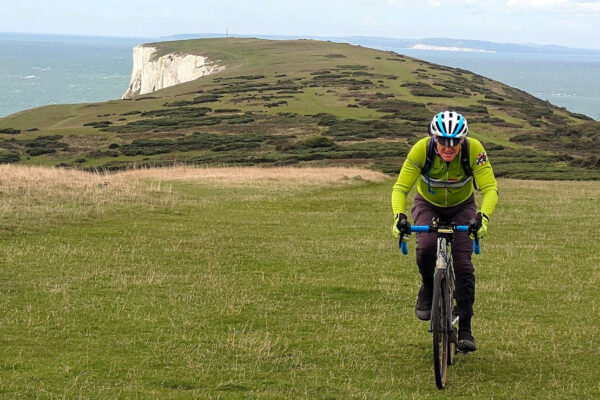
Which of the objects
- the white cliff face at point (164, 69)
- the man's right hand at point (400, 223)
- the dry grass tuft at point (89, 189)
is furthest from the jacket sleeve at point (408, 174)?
the white cliff face at point (164, 69)

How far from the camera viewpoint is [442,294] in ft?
27.0

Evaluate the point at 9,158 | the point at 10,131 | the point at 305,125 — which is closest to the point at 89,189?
the point at 9,158

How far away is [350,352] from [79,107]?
9484 cm

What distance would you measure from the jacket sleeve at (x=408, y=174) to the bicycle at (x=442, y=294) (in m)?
0.43

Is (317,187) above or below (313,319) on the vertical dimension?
below

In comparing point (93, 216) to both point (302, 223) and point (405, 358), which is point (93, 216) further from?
point (405, 358)

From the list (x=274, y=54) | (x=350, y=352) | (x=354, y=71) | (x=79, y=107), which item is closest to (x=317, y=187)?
(x=350, y=352)

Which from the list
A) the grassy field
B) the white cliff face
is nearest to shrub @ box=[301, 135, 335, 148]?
the grassy field

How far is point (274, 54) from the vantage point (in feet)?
530

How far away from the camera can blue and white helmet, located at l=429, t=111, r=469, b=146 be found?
7.94 m

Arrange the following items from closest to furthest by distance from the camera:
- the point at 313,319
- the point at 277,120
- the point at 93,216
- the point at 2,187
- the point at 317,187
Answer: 1. the point at 313,319
2. the point at 93,216
3. the point at 2,187
4. the point at 317,187
5. the point at 277,120

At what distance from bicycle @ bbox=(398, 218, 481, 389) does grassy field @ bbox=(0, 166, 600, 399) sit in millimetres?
362

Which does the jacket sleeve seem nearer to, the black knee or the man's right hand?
the man's right hand

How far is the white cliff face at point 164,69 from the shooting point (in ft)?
518
